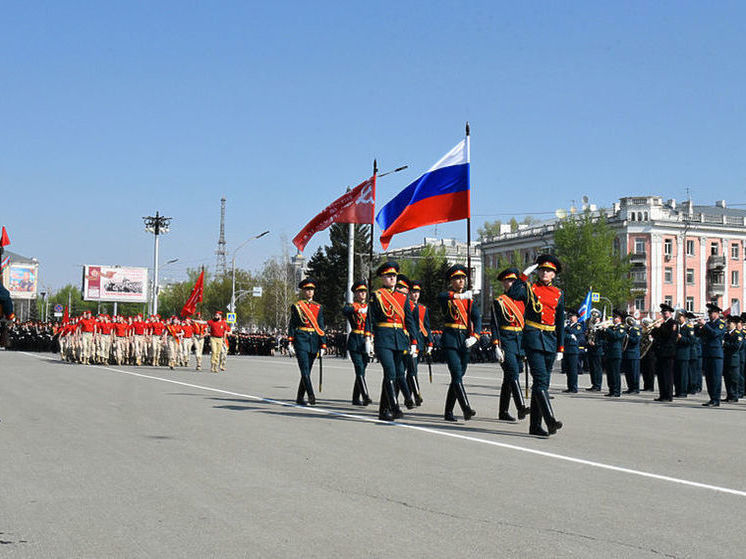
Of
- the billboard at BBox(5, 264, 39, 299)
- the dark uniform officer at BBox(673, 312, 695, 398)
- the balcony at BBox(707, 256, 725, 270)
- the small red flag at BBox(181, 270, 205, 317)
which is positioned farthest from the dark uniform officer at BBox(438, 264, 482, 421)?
the billboard at BBox(5, 264, 39, 299)

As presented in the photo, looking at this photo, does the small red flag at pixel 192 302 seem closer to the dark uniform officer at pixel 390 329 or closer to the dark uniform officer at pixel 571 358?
the dark uniform officer at pixel 571 358

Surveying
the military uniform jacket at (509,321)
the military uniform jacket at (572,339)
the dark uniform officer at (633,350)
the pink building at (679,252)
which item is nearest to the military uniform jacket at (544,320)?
the military uniform jacket at (509,321)

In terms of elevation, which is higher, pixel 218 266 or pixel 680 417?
pixel 218 266

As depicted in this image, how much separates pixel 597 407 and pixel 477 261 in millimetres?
114551

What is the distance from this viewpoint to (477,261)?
130125mm

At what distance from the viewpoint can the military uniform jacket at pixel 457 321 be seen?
1245cm

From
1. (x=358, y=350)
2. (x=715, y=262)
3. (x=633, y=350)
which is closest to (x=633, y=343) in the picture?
(x=633, y=350)

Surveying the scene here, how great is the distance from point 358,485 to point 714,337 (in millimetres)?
12197

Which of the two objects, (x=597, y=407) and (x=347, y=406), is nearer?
(x=347, y=406)

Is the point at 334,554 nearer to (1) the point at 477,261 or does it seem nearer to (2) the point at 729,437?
(2) the point at 729,437

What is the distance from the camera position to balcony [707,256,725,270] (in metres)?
94.4

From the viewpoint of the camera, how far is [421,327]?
46.3 feet

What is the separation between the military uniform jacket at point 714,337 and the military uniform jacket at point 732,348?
0.69m

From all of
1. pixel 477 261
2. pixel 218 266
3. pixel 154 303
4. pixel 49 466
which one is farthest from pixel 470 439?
pixel 218 266
